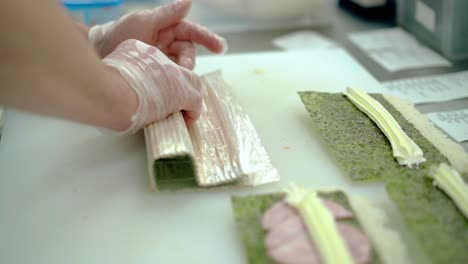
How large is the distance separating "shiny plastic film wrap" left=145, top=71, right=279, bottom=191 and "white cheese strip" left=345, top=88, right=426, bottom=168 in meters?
0.22

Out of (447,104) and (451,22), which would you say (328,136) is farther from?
(451,22)

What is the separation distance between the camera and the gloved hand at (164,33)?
44.4 inches

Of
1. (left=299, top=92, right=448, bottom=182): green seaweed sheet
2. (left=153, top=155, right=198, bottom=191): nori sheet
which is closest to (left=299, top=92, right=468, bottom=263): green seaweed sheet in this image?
(left=299, top=92, right=448, bottom=182): green seaweed sheet

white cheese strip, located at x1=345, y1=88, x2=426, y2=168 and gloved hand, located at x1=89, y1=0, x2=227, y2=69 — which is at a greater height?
gloved hand, located at x1=89, y1=0, x2=227, y2=69

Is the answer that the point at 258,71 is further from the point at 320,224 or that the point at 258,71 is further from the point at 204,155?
the point at 320,224

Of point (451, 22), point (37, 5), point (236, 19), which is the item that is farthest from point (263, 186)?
point (236, 19)

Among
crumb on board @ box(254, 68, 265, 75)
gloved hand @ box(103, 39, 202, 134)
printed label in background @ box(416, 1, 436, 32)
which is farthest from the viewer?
printed label in background @ box(416, 1, 436, 32)

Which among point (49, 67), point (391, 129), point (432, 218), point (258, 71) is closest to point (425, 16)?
point (258, 71)

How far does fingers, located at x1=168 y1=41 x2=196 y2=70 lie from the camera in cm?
115

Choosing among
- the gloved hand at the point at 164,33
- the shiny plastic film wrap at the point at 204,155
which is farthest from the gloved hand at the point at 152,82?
the gloved hand at the point at 164,33

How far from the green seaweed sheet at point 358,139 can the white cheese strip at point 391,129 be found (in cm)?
1

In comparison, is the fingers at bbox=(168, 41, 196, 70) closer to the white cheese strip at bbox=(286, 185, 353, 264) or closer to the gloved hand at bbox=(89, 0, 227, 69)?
the gloved hand at bbox=(89, 0, 227, 69)

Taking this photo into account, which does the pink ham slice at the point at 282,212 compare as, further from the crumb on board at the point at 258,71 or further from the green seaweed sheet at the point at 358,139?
the crumb on board at the point at 258,71

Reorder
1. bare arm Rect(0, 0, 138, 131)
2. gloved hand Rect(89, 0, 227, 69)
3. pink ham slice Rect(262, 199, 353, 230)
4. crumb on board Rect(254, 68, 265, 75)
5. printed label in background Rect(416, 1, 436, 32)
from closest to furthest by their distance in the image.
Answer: bare arm Rect(0, 0, 138, 131)
pink ham slice Rect(262, 199, 353, 230)
gloved hand Rect(89, 0, 227, 69)
crumb on board Rect(254, 68, 265, 75)
printed label in background Rect(416, 1, 436, 32)
